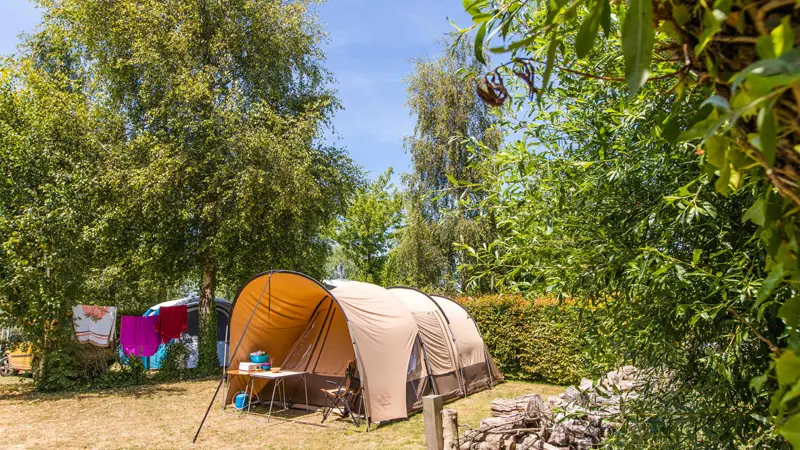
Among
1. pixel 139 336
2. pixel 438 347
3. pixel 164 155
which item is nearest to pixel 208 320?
pixel 139 336

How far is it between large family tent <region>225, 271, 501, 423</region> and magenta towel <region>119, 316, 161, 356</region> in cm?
→ 372

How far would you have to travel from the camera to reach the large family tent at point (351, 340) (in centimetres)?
777

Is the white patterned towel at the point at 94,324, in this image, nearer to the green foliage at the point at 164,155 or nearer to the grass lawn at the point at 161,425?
the green foliage at the point at 164,155

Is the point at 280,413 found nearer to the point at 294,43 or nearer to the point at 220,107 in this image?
the point at 220,107

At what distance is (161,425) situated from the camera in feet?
24.9

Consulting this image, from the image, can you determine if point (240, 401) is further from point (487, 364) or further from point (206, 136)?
point (206, 136)

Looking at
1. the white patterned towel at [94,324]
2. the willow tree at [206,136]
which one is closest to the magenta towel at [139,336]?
the white patterned towel at [94,324]

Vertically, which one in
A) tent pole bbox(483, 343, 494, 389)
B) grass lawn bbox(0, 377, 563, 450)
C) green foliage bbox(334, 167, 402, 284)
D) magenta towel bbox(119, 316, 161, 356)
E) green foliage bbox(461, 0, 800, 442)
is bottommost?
grass lawn bbox(0, 377, 563, 450)

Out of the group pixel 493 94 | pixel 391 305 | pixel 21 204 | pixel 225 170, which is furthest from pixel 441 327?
pixel 493 94

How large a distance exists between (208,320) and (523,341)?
742cm

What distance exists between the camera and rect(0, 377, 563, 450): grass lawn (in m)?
6.66

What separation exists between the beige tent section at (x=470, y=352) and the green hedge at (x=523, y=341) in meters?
0.48

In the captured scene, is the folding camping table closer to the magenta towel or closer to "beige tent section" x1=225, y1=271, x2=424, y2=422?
"beige tent section" x1=225, y1=271, x2=424, y2=422

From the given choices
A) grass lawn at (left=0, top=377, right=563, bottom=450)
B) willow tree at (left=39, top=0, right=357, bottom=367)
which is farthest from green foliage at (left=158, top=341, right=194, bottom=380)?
grass lawn at (left=0, top=377, right=563, bottom=450)
